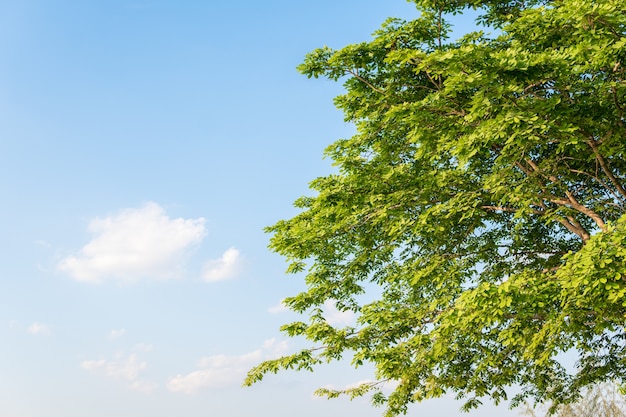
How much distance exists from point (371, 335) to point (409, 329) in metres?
1.03

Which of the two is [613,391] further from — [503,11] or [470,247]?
[503,11]

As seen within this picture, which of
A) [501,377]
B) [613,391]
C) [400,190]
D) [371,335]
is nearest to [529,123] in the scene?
[400,190]

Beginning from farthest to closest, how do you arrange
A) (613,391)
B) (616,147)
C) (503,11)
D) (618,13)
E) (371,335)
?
(613,391) < (503,11) < (371,335) < (616,147) < (618,13)

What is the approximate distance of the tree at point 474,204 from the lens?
12.1m

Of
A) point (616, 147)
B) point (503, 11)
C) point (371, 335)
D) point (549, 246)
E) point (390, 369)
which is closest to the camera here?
point (616, 147)

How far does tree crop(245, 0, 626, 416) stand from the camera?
1205 centimetres

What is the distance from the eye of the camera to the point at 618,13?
11938 millimetres

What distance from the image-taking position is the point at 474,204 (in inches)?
600

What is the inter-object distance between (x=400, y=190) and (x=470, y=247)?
3.25 metres

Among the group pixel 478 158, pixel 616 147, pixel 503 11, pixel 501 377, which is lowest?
pixel 501 377

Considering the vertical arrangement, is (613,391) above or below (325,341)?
below

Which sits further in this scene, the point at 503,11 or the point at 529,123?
the point at 503,11

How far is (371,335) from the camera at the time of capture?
1661 centimetres

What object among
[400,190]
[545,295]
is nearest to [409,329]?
[400,190]
